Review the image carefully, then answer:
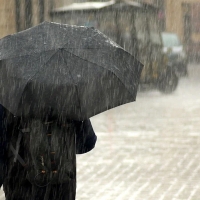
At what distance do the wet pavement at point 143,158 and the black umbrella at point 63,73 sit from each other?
316 centimetres

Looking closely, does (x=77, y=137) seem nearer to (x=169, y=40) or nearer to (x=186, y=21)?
(x=169, y=40)

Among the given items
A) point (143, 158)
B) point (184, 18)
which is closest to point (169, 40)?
Answer: point (143, 158)

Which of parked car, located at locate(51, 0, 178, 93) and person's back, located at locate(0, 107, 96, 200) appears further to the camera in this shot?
parked car, located at locate(51, 0, 178, 93)

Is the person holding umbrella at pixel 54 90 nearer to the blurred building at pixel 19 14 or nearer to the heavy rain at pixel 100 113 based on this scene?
the heavy rain at pixel 100 113

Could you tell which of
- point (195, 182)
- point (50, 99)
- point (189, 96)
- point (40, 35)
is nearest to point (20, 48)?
point (40, 35)

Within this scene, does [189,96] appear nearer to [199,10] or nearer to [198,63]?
[198,63]

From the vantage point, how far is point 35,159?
144 inches

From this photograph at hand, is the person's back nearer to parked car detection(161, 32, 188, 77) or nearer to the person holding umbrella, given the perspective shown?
the person holding umbrella

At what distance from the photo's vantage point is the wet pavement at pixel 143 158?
281 inches

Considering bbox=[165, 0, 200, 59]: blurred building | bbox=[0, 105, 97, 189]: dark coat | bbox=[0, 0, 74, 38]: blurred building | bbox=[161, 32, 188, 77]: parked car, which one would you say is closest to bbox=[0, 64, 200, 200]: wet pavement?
bbox=[0, 105, 97, 189]: dark coat

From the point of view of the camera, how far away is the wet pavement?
713 centimetres

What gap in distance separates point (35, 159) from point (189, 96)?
1546cm

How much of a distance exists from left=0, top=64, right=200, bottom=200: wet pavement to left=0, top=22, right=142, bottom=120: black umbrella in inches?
124

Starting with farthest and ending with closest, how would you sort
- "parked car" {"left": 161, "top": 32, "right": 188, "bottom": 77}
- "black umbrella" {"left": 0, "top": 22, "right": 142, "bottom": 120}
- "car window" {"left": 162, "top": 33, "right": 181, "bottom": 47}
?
1. "car window" {"left": 162, "top": 33, "right": 181, "bottom": 47}
2. "parked car" {"left": 161, "top": 32, "right": 188, "bottom": 77}
3. "black umbrella" {"left": 0, "top": 22, "right": 142, "bottom": 120}
